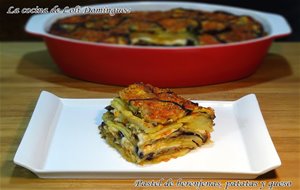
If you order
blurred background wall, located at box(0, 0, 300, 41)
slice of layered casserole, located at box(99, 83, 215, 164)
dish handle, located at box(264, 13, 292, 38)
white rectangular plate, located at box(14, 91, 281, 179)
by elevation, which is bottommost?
blurred background wall, located at box(0, 0, 300, 41)

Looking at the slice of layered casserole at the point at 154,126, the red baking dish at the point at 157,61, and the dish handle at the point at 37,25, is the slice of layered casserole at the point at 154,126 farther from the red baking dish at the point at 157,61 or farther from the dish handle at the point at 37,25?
the dish handle at the point at 37,25

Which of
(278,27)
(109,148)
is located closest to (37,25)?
(109,148)

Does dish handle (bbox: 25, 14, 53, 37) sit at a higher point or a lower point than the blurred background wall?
higher

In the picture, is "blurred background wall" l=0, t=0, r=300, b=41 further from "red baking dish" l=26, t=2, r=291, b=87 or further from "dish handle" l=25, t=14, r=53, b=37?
"red baking dish" l=26, t=2, r=291, b=87

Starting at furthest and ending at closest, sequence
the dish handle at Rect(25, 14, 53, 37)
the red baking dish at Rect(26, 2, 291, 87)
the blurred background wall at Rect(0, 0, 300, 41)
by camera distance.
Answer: the blurred background wall at Rect(0, 0, 300, 41) → the dish handle at Rect(25, 14, 53, 37) → the red baking dish at Rect(26, 2, 291, 87)

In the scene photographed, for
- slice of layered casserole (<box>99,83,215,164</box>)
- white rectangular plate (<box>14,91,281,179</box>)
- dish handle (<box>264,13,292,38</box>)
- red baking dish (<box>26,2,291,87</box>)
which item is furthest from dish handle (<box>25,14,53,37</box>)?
dish handle (<box>264,13,292,38</box>)

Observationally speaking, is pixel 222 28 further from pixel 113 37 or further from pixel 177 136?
pixel 177 136
